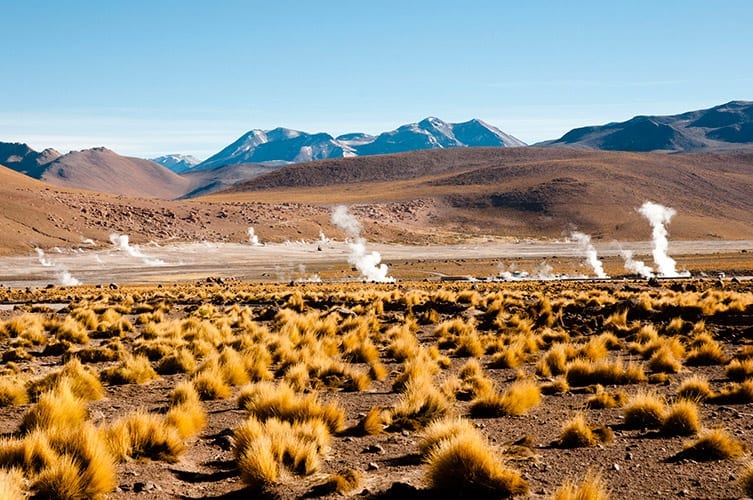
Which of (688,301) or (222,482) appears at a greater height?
(222,482)

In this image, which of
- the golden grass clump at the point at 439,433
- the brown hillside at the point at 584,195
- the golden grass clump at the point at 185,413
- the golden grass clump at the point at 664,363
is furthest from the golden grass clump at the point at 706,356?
the brown hillside at the point at 584,195

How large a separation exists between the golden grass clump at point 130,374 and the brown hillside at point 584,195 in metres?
116

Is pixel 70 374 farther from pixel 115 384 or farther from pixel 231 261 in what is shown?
pixel 231 261

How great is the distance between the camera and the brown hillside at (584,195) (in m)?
130

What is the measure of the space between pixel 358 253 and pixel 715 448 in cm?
7952

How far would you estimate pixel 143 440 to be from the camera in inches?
288

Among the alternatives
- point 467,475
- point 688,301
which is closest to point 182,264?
point 688,301

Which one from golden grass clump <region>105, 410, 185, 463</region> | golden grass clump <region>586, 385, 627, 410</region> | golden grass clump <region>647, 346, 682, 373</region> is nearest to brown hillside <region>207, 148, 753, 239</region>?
→ golden grass clump <region>647, 346, 682, 373</region>

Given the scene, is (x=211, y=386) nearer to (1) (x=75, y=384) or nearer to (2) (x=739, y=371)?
(1) (x=75, y=384)

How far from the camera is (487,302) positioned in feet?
84.5

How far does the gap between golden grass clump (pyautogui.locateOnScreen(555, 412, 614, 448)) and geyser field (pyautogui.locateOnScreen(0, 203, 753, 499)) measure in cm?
2

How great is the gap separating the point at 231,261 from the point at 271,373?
2769 inches

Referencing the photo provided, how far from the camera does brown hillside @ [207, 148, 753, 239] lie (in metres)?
130

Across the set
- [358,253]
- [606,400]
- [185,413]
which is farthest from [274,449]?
[358,253]
